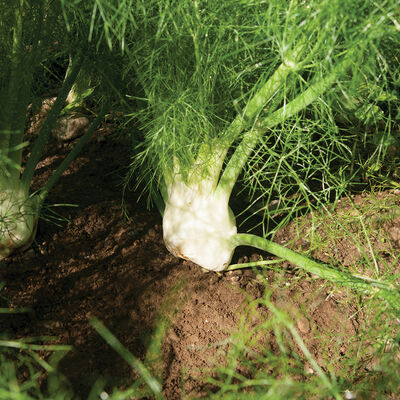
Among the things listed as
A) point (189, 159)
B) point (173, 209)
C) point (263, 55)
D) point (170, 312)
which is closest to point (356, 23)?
point (263, 55)

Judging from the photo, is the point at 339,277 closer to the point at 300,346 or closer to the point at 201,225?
the point at 300,346

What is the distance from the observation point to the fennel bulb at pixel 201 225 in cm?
116

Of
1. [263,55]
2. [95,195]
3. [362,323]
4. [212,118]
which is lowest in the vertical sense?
[362,323]

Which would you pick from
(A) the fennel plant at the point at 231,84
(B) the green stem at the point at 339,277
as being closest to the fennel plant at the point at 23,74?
(A) the fennel plant at the point at 231,84

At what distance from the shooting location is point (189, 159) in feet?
3.78

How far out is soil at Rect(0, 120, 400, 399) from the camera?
101 cm

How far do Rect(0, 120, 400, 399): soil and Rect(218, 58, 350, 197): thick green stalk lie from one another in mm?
223

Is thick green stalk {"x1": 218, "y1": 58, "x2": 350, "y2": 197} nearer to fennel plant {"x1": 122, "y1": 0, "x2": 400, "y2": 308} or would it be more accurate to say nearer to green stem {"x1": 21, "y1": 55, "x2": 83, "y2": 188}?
fennel plant {"x1": 122, "y1": 0, "x2": 400, "y2": 308}

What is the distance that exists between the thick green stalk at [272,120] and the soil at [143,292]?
223mm

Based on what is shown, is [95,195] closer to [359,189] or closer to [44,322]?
[44,322]

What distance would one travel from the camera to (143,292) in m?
1.13

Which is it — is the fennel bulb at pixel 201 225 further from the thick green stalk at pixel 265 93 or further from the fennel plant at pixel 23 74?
the fennel plant at pixel 23 74

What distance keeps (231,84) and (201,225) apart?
1.16 feet

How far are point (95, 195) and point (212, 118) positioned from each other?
439 millimetres
